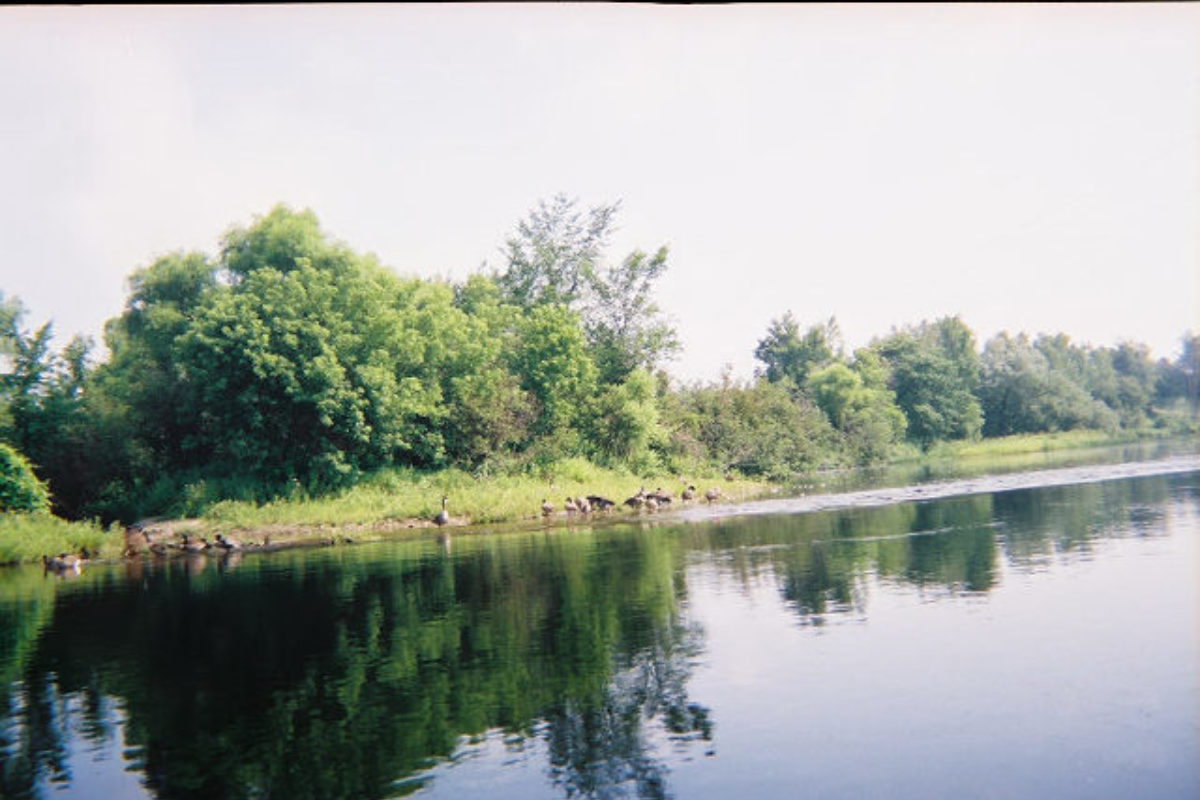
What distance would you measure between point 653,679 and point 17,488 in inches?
1365

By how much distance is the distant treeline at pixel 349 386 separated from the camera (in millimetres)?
40344

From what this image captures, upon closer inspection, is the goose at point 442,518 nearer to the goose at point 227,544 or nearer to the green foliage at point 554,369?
the goose at point 227,544

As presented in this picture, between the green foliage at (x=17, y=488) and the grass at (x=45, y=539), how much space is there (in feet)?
2.97

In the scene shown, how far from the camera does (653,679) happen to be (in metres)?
12.6

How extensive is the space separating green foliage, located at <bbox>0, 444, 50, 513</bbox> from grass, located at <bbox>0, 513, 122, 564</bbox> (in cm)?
91

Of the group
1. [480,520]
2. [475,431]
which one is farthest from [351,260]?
[480,520]

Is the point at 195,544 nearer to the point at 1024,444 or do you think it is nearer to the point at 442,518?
the point at 442,518

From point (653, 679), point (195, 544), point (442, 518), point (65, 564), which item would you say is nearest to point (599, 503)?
point (442, 518)

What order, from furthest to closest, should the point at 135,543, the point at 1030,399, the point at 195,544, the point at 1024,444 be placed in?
the point at 1030,399 → the point at 1024,444 → the point at 135,543 → the point at 195,544

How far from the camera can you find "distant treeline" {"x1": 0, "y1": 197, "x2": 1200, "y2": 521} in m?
40.3

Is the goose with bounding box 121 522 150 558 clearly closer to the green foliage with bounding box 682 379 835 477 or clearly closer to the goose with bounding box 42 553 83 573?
the goose with bounding box 42 553 83 573

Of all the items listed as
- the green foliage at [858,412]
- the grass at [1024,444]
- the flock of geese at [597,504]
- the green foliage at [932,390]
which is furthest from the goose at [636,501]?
the green foliage at [932,390]

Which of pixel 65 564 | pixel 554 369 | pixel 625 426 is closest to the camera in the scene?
pixel 65 564

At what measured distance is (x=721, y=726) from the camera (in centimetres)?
1054
